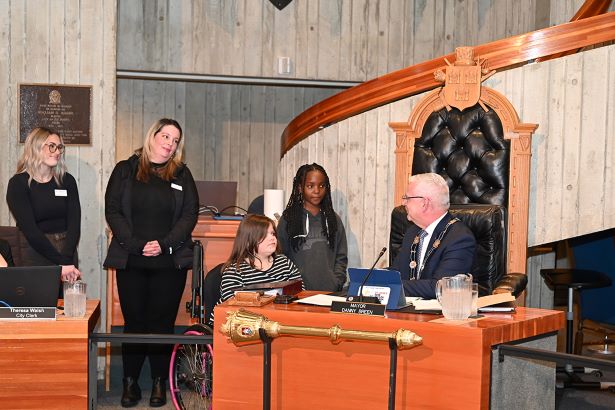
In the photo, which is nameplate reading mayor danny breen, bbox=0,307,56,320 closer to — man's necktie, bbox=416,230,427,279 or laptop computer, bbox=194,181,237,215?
man's necktie, bbox=416,230,427,279

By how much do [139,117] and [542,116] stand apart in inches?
179

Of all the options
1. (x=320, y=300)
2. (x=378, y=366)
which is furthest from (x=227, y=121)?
(x=378, y=366)

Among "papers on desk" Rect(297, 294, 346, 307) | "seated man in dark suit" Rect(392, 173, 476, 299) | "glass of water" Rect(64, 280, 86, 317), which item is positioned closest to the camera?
"papers on desk" Rect(297, 294, 346, 307)

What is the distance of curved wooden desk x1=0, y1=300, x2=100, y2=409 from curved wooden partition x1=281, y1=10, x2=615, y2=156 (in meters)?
2.62

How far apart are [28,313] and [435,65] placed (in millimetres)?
2682

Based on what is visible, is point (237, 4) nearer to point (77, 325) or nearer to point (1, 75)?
point (1, 75)

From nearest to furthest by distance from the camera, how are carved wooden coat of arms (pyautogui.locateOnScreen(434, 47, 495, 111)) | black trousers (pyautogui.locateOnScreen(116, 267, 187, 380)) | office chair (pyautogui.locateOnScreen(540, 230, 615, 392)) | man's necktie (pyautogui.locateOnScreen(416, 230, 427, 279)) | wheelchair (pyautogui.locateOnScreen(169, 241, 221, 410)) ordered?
man's necktie (pyautogui.locateOnScreen(416, 230, 427, 279))
wheelchair (pyautogui.locateOnScreen(169, 241, 221, 410))
carved wooden coat of arms (pyautogui.locateOnScreen(434, 47, 495, 111))
black trousers (pyautogui.locateOnScreen(116, 267, 187, 380))
office chair (pyautogui.locateOnScreen(540, 230, 615, 392))

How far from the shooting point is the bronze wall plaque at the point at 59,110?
5465 millimetres

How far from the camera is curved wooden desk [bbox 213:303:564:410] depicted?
8.07 ft

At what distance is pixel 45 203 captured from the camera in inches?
191

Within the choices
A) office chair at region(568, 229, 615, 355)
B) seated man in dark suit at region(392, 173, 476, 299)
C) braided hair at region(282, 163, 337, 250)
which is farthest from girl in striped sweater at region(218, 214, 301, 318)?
office chair at region(568, 229, 615, 355)

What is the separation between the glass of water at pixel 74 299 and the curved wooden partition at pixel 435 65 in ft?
8.22

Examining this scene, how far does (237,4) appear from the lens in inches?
296

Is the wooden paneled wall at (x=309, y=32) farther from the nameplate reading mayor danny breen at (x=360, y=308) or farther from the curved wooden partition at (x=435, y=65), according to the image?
the nameplate reading mayor danny breen at (x=360, y=308)
